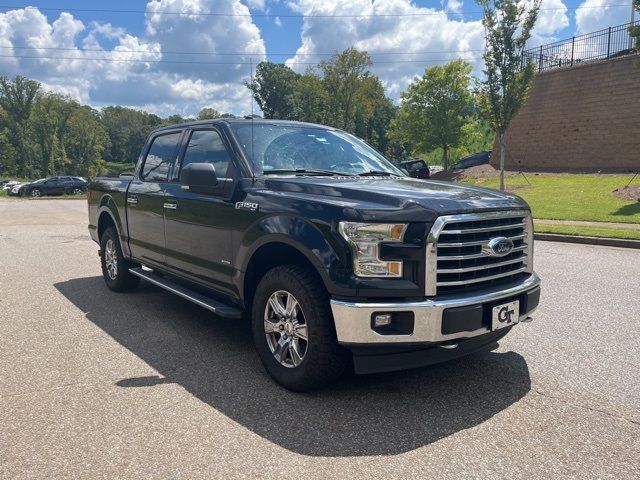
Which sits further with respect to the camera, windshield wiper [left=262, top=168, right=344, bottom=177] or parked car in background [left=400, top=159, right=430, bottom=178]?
parked car in background [left=400, top=159, right=430, bottom=178]

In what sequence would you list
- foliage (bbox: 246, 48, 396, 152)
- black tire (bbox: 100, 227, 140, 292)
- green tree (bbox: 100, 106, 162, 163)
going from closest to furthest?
black tire (bbox: 100, 227, 140, 292) < foliage (bbox: 246, 48, 396, 152) < green tree (bbox: 100, 106, 162, 163)

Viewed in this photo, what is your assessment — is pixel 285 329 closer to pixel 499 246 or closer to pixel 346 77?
pixel 499 246

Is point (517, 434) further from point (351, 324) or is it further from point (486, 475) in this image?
point (351, 324)

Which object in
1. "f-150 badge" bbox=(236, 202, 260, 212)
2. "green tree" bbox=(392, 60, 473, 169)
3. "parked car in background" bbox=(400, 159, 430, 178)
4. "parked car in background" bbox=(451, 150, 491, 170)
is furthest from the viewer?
"parked car in background" bbox=(451, 150, 491, 170)

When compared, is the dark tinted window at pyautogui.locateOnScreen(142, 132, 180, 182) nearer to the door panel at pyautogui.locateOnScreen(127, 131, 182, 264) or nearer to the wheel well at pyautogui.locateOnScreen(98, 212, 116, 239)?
the door panel at pyautogui.locateOnScreen(127, 131, 182, 264)

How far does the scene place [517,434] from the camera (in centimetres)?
304

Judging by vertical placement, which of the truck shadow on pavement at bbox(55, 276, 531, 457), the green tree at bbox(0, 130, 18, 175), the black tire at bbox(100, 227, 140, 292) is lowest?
the truck shadow on pavement at bbox(55, 276, 531, 457)

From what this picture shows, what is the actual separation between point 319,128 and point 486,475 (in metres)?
3.44

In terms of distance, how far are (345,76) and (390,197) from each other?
4434 centimetres

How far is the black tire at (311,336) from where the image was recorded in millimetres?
3307

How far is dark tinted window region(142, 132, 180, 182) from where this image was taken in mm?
5363

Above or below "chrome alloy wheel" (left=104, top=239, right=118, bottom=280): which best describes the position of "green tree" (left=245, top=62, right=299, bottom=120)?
above

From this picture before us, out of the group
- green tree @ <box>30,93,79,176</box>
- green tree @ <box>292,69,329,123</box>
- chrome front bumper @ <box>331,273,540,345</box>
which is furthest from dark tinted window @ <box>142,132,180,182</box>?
green tree @ <box>30,93,79,176</box>

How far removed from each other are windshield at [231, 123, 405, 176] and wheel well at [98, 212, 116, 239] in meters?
3.05
